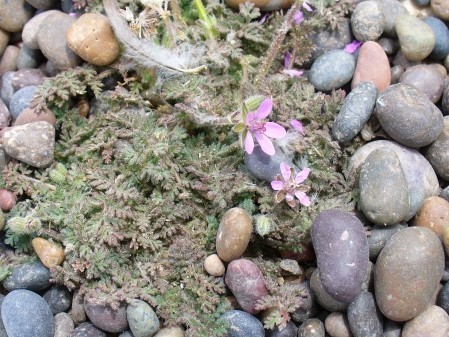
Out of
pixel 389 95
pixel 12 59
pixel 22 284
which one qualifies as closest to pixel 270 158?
pixel 389 95

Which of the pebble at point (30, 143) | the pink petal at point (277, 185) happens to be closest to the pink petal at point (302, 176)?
the pink petal at point (277, 185)

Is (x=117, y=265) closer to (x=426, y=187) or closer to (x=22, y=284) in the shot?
(x=22, y=284)

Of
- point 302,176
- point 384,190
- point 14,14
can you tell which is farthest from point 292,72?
point 14,14

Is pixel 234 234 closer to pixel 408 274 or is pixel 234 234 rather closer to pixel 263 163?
pixel 263 163

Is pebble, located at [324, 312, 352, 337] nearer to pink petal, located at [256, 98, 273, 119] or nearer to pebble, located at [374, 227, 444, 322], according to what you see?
pebble, located at [374, 227, 444, 322]

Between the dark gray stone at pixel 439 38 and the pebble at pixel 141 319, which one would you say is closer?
the pebble at pixel 141 319

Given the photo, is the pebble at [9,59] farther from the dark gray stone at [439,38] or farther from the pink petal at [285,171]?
the dark gray stone at [439,38]
